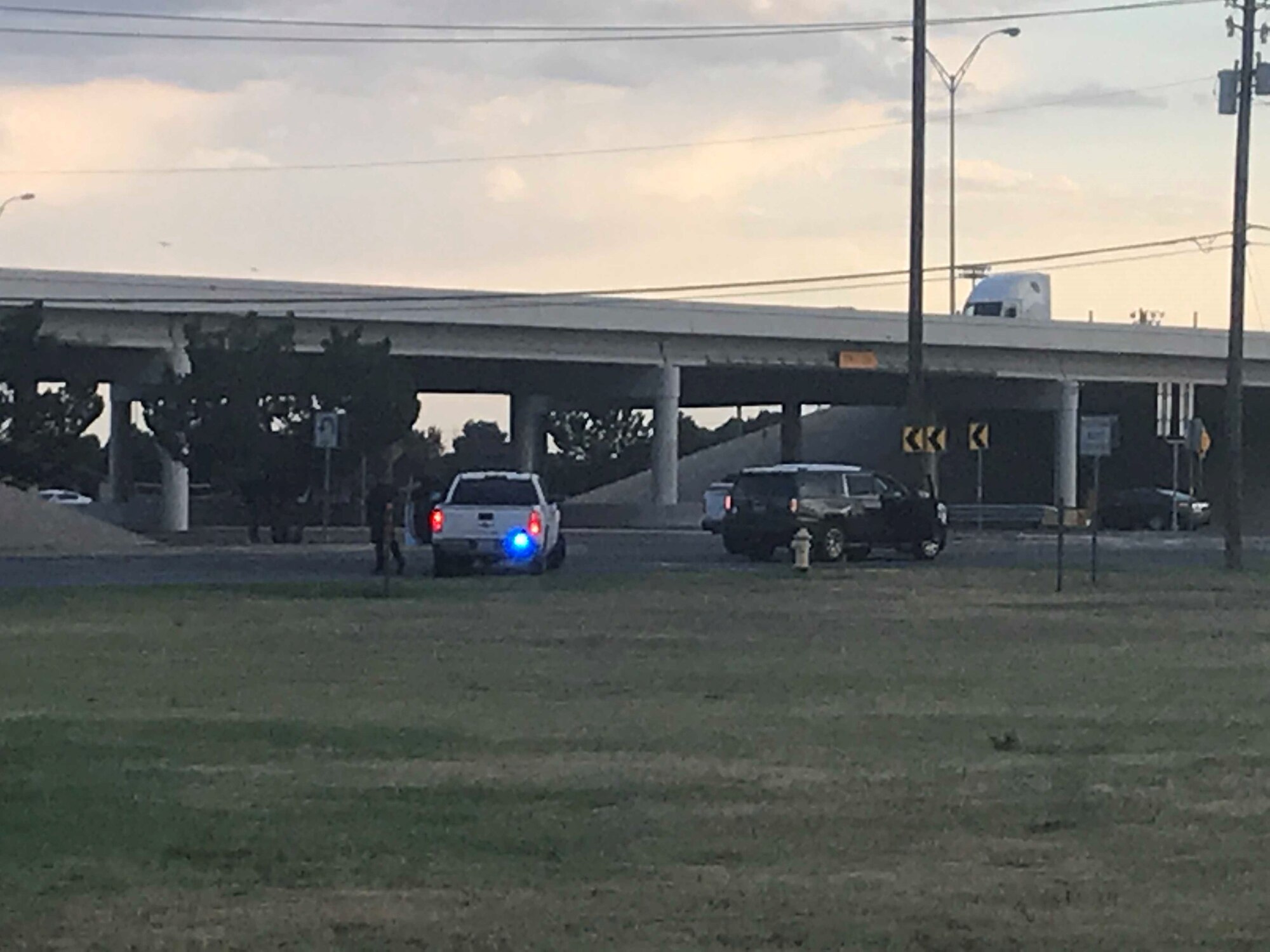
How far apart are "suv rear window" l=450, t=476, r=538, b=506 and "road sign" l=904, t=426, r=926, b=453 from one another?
26.5 feet

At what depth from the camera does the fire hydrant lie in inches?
1487

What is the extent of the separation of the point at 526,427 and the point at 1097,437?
49370mm

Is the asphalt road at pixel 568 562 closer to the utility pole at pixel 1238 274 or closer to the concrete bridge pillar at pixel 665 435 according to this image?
the utility pole at pixel 1238 274

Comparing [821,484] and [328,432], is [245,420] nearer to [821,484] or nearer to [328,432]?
[821,484]

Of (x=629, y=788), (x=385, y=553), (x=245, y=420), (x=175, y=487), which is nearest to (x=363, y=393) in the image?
(x=245, y=420)

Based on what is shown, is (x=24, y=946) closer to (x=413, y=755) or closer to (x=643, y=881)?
(x=643, y=881)

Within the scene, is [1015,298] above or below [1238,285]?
above

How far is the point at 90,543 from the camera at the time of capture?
4978 cm

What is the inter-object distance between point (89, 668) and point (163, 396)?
115 ft

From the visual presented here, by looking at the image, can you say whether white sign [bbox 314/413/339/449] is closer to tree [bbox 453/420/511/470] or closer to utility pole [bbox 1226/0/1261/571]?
utility pole [bbox 1226/0/1261/571]

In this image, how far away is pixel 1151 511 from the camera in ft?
244

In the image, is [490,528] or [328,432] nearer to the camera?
[328,432]

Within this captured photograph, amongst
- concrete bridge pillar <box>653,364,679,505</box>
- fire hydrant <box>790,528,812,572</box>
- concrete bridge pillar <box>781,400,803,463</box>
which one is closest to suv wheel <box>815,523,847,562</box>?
fire hydrant <box>790,528,812,572</box>

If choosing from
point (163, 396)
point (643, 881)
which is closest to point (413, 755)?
point (643, 881)
